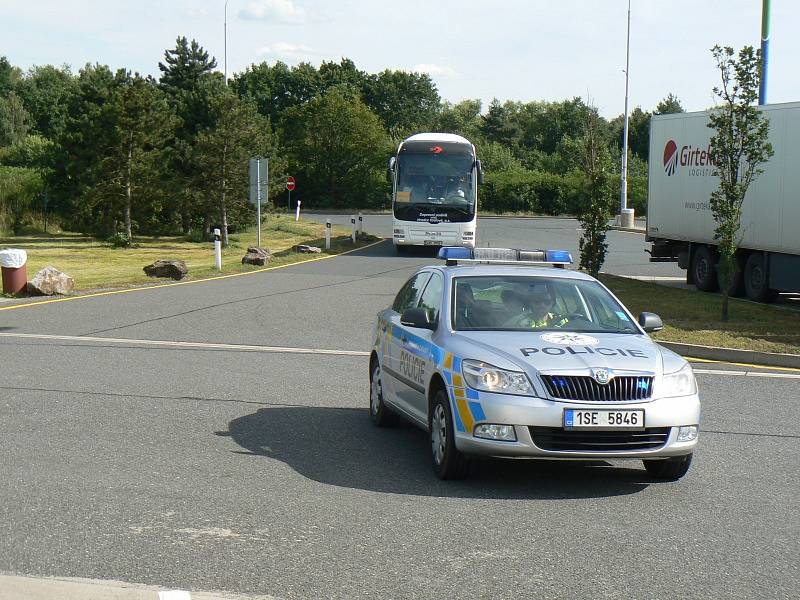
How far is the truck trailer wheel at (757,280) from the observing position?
73.7 feet

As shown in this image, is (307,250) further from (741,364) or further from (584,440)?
(584,440)

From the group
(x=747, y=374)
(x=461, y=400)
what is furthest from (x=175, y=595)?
(x=747, y=374)

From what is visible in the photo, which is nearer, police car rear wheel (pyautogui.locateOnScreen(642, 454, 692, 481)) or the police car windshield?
police car rear wheel (pyautogui.locateOnScreen(642, 454, 692, 481))

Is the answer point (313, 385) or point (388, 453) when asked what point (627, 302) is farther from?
point (388, 453)

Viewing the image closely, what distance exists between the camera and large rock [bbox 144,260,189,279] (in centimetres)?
2688

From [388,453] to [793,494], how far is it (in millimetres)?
2982

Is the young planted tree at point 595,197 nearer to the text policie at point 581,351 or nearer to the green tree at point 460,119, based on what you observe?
the text policie at point 581,351

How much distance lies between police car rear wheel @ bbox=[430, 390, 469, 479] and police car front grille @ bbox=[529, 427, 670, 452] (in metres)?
0.58

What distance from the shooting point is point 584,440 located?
7.51 m

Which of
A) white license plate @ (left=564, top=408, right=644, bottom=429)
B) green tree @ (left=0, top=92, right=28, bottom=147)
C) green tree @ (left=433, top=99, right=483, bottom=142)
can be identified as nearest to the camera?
white license plate @ (left=564, top=408, right=644, bottom=429)

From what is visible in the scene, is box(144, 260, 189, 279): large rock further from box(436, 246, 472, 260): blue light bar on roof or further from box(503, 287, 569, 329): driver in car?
box(503, 287, 569, 329): driver in car

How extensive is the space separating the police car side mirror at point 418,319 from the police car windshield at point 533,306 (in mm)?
188

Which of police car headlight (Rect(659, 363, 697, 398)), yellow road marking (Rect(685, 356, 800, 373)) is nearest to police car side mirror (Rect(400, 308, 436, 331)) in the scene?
police car headlight (Rect(659, 363, 697, 398))

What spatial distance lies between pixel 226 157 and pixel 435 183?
10891 mm
